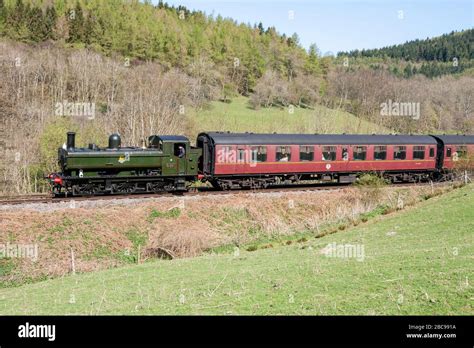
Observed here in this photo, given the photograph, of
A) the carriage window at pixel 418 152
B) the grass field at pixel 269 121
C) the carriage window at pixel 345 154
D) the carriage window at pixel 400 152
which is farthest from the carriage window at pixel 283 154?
the grass field at pixel 269 121

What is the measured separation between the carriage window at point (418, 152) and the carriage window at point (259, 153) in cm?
1340

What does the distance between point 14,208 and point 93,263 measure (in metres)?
5.45

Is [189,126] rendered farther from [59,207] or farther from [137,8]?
[137,8]

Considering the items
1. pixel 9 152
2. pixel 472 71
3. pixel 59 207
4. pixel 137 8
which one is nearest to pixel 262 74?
pixel 137 8

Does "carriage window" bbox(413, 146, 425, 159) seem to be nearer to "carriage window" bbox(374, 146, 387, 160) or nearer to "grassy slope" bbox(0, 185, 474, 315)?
"carriage window" bbox(374, 146, 387, 160)

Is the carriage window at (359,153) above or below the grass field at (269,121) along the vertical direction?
below

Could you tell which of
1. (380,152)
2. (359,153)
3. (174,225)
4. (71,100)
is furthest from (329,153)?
(71,100)

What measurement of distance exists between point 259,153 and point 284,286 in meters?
17.2

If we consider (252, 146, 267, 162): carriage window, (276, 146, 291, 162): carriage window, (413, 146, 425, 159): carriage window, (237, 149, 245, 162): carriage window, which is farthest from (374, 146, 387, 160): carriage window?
(237, 149, 245, 162): carriage window

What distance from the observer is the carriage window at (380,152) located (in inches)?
1297

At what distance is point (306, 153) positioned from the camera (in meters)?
30.4

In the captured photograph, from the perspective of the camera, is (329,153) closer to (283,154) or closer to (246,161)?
(283,154)

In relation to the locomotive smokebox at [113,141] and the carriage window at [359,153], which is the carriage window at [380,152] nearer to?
the carriage window at [359,153]
